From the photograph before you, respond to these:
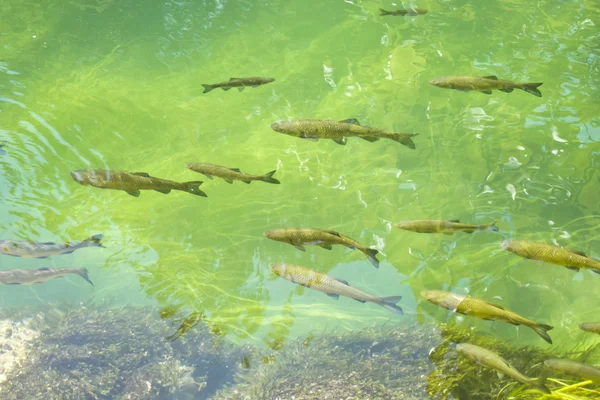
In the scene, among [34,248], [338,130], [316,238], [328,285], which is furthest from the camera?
[34,248]

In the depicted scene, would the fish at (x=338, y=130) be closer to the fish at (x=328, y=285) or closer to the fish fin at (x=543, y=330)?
the fish at (x=328, y=285)

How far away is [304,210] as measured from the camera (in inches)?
205

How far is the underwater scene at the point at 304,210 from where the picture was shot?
3730 mm

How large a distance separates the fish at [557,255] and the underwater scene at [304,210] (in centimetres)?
1

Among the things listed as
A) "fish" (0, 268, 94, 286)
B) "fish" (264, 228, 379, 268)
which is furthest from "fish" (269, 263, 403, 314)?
"fish" (0, 268, 94, 286)

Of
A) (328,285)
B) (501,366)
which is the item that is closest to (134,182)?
(328,285)

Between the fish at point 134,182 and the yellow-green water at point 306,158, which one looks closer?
the fish at point 134,182

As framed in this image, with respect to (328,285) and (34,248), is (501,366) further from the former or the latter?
(34,248)

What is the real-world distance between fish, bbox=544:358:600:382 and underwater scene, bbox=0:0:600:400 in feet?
0.04

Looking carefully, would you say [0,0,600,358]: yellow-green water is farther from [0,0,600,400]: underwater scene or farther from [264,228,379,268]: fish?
[264,228,379,268]: fish

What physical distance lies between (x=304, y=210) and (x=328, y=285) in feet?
6.70

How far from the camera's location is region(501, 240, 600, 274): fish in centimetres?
308

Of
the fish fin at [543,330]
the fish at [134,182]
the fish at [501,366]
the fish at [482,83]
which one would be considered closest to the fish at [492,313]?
the fish fin at [543,330]

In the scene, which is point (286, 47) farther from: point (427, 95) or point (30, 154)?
point (30, 154)
